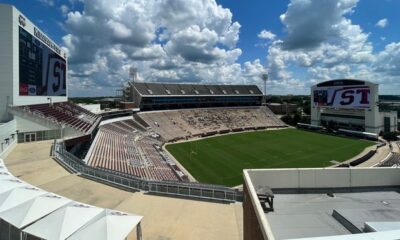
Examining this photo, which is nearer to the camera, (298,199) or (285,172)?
(298,199)

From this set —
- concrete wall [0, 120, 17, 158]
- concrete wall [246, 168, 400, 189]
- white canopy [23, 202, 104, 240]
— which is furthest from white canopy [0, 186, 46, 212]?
concrete wall [0, 120, 17, 158]

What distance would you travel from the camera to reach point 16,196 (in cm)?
1063

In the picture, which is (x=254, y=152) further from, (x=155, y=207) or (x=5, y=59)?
(x=155, y=207)

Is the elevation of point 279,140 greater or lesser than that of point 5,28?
lesser

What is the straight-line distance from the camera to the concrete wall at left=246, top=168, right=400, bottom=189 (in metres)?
9.69

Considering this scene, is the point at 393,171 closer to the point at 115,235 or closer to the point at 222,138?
the point at 115,235

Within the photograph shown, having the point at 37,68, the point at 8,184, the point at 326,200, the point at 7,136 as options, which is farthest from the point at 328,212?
the point at 37,68

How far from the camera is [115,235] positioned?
8.57 meters

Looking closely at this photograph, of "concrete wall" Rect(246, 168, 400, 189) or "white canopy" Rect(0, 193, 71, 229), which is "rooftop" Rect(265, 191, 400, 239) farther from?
"white canopy" Rect(0, 193, 71, 229)

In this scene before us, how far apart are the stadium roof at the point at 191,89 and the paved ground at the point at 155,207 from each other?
57523 mm

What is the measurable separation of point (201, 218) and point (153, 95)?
64.3 meters

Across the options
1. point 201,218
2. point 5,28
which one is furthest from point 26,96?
point 201,218

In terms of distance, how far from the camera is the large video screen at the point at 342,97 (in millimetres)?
64713

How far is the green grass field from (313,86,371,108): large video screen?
34.3 feet
